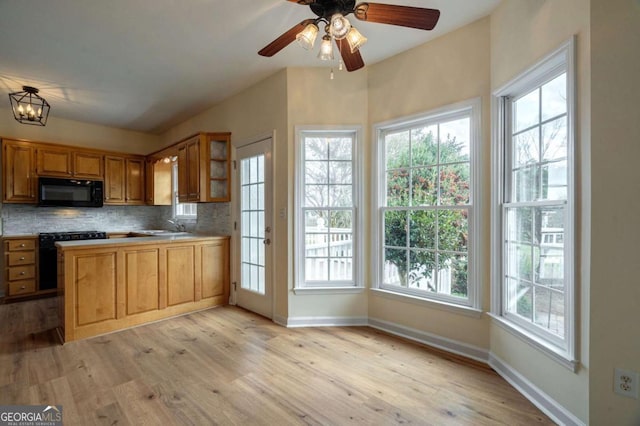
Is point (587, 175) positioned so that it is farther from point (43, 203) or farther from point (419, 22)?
point (43, 203)

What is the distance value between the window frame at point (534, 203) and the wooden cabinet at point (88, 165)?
5.53m

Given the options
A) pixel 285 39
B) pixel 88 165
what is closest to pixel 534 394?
pixel 285 39

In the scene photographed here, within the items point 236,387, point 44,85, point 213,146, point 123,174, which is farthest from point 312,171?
point 123,174

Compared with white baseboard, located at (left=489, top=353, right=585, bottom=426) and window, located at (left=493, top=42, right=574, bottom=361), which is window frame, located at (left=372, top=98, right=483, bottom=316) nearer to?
window, located at (left=493, top=42, right=574, bottom=361)

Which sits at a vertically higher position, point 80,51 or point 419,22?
point 80,51

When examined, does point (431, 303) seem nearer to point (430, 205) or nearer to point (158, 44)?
point (430, 205)

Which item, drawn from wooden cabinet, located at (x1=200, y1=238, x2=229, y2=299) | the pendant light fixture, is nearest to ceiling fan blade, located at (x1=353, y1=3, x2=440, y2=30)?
wooden cabinet, located at (x1=200, y1=238, x2=229, y2=299)

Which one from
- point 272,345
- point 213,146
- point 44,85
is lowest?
point 272,345

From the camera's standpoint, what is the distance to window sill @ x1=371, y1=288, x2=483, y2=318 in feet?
8.02

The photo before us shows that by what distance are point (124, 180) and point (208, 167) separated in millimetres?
2261

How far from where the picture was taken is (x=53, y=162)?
176 inches

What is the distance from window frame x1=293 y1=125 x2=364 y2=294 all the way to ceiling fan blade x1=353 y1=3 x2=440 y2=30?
1.47 meters

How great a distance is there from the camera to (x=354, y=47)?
174 cm

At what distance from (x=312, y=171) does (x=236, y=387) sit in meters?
2.06
